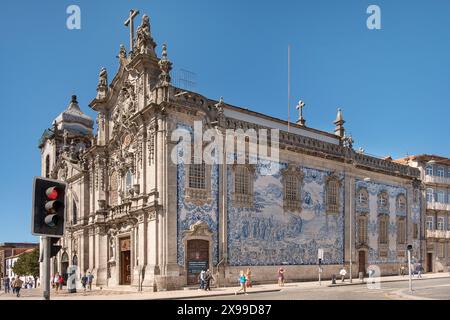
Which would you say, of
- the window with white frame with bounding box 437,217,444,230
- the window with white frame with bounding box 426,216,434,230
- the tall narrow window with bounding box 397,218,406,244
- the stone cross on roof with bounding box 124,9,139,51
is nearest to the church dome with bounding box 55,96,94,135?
the stone cross on roof with bounding box 124,9,139,51

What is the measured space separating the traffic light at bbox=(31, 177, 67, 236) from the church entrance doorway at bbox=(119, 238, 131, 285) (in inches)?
983

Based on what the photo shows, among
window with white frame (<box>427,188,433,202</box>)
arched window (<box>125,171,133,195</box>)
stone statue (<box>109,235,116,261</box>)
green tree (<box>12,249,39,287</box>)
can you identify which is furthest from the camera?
green tree (<box>12,249,39,287</box>)

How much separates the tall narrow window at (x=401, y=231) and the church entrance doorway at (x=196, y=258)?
877 inches

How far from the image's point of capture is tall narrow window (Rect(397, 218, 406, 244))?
4431 centimetres

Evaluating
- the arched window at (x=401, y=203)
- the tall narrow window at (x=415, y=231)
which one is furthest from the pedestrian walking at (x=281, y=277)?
the tall narrow window at (x=415, y=231)

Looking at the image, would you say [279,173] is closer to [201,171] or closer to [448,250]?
[201,171]

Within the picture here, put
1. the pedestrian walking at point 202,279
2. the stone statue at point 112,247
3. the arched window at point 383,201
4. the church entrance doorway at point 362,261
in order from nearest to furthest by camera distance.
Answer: the pedestrian walking at point 202,279 < the stone statue at point 112,247 < the church entrance doorway at point 362,261 < the arched window at point 383,201

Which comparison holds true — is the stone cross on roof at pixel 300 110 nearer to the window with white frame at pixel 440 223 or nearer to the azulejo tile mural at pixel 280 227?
the azulejo tile mural at pixel 280 227

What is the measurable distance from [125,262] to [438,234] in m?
32.6

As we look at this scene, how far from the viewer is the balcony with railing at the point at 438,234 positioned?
1927 inches

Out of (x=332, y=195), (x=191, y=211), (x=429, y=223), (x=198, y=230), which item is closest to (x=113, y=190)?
(x=191, y=211)

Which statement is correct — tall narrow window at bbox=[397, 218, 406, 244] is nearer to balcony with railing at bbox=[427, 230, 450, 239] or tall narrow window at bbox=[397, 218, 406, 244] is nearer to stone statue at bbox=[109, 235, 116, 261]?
balcony with railing at bbox=[427, 230, 450, 239]

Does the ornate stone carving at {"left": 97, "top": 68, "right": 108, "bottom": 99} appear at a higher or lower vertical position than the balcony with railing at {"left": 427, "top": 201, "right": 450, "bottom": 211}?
higher

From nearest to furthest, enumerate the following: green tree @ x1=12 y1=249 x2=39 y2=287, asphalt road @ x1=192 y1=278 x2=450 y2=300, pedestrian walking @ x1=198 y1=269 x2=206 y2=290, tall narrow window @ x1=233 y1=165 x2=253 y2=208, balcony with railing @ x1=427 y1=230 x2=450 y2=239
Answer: asphalt road @ x1=192 y1=278 x2=450 y2=300, pedestrian walking @ x1=198 y1=269 x2=206 y2=290, tall narrow window @ x1=233 y1=165 x2=253 y2=208, balcony with railing @ x1=427 y1=230 x2=450 y2=239, green tree @ x1=12 y1=249 x2=39 y2=287
